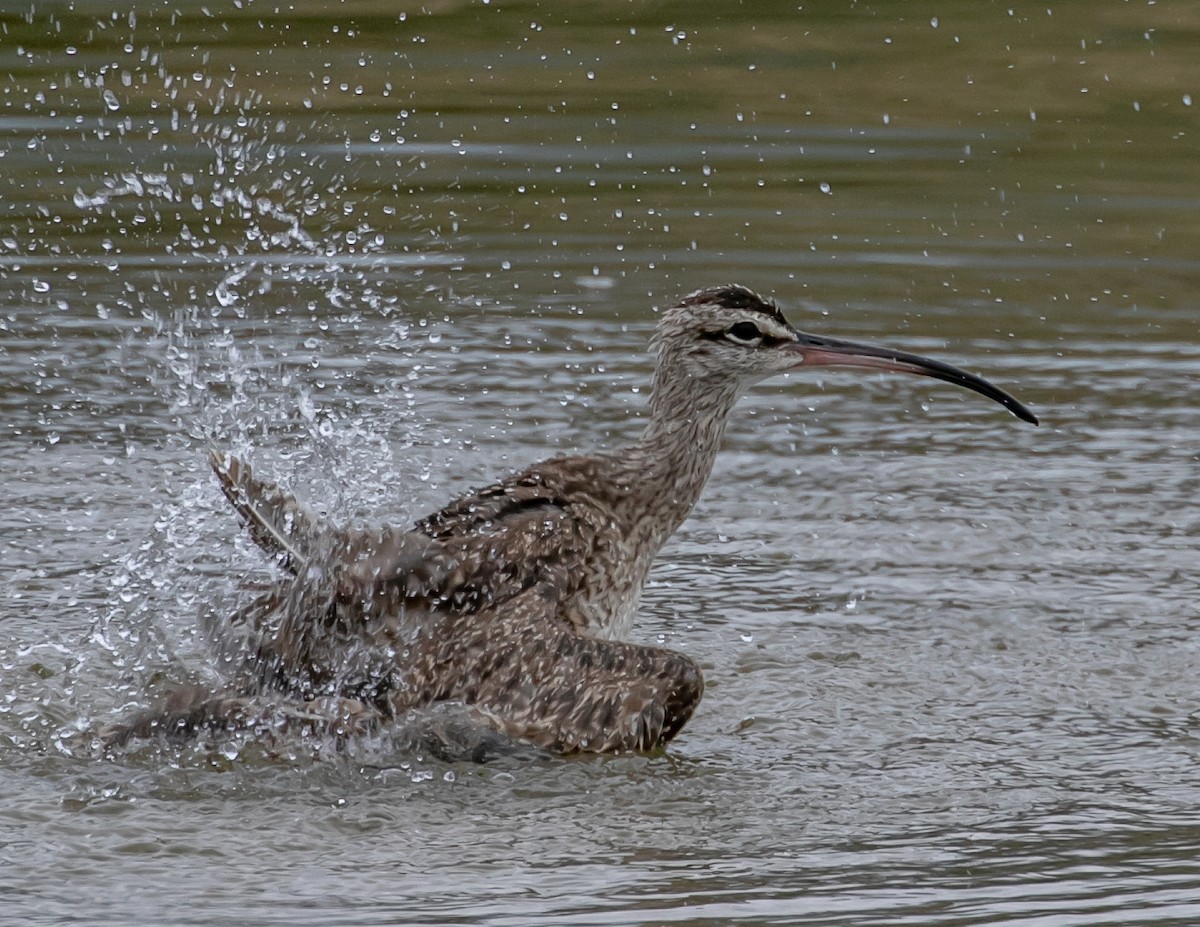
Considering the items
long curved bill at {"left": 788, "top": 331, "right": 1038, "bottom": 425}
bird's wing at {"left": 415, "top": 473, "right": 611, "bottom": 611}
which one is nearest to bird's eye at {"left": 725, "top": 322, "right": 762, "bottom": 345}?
long curved bill at {"left": 788, "top": 331, "right": 1038, "bottom": 425}

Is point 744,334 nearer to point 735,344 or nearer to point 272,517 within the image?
point 735,344

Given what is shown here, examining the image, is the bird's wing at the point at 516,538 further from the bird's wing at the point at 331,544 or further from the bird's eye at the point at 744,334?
the bird's eye at the point at 744,334

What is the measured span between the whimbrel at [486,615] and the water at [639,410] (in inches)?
6.7

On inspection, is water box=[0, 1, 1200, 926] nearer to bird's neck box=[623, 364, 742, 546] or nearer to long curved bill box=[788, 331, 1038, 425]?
bird's neck box=[623, 364, 742, 546]

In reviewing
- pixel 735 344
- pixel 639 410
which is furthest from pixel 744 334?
pixel 639 410

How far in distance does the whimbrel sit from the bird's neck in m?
0.01

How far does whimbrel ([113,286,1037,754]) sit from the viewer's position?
7.12 m

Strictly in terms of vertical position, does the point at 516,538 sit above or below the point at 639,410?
below

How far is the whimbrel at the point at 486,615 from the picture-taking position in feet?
23.4

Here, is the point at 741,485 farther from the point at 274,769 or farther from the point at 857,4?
the point at 857,4

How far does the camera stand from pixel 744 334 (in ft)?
26.2

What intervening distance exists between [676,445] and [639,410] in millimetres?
2390

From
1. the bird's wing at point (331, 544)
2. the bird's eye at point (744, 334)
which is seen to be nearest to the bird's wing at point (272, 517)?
the bird's wing at point (331, 544)

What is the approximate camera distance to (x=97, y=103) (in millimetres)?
14883
